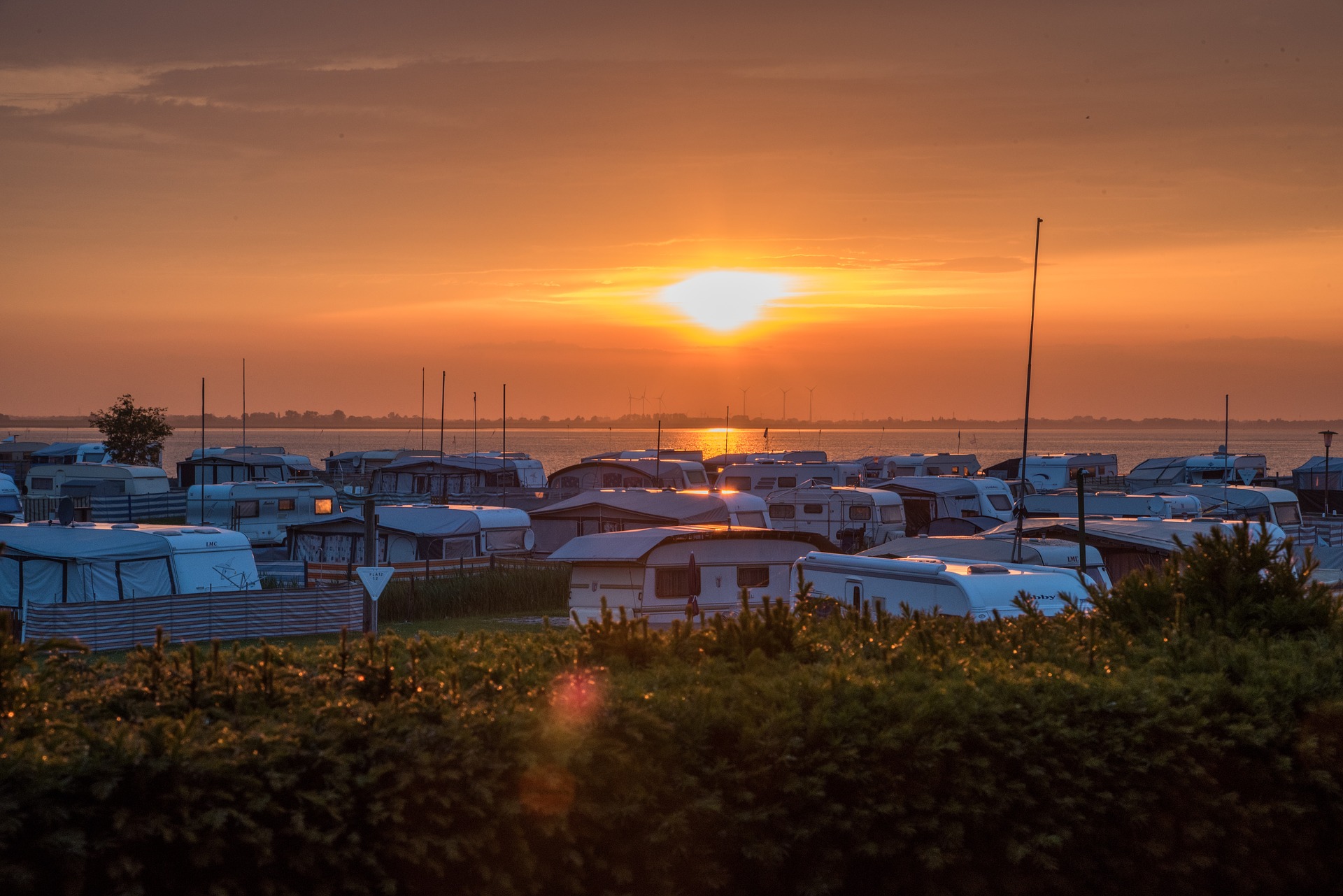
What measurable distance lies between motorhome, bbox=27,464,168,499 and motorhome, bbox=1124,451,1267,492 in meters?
46.4

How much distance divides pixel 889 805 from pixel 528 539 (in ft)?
101

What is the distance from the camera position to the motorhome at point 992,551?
24688mm

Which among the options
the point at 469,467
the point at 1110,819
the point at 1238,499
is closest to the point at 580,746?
the point at 1110,819

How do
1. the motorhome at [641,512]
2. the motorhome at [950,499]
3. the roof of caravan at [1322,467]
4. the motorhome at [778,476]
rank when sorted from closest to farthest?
the motorhome at [641,512]
the motorhome at [950,499]
the motorhome at [778,476]
the roof of caravan at [1322,467]

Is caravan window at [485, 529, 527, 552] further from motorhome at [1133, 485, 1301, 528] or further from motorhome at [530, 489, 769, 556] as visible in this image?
motorhome at [1133, 485, 1301, 528]

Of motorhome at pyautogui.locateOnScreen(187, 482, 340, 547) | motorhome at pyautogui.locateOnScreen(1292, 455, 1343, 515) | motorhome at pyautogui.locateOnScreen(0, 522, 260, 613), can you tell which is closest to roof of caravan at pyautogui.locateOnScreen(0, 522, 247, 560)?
motorhome at pyautogui.locateOnScreen(0, 522, 260, 613)

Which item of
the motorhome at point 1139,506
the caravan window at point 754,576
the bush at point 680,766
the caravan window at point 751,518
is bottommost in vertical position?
the caravan window at point 751,518

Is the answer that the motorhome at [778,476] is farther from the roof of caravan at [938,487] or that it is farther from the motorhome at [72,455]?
the motorhome at [72,455]

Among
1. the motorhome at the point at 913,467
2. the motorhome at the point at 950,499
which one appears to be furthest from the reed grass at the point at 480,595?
the motorhome at the point at 913,467

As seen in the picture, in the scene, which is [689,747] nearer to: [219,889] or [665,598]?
[219,889]

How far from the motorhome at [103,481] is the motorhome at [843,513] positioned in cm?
2825

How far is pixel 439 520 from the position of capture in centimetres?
3547

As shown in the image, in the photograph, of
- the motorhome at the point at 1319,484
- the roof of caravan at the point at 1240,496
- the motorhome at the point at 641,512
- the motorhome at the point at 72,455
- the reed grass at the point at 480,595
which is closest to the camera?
the reed grass at the point at 480,595

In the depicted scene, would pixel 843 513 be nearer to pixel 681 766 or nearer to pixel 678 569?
pixel 678 569
